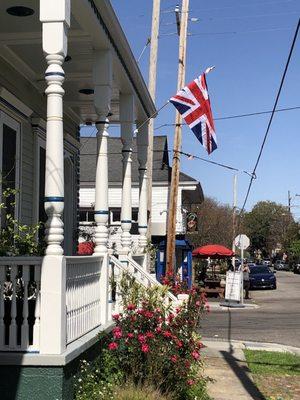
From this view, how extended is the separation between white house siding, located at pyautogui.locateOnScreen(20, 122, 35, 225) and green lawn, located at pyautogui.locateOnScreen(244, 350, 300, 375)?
4698mm

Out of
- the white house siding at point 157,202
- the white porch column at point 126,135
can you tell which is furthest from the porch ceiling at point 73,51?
the white house siding at point 157,202

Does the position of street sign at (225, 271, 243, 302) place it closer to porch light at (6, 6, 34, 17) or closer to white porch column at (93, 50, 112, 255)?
white porch column at (93, 50, 112, 255)

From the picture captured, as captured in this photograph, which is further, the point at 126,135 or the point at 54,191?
the point at 126,135

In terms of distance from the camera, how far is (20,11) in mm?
7188

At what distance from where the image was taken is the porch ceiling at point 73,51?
7211 millimetres

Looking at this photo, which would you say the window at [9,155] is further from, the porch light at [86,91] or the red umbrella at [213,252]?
the red umbrella at [213,252]

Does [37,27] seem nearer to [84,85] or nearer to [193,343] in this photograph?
[84,85]

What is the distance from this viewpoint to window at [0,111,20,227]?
930 cm

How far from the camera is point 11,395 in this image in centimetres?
531

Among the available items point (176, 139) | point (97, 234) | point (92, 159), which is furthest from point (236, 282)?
point (97, 234)

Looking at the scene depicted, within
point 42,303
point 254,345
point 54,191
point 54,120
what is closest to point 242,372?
point 254,345

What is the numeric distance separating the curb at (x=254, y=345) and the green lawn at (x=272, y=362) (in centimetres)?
61

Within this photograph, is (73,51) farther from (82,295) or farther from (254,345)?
(254,345)

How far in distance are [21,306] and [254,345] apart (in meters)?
8.34
